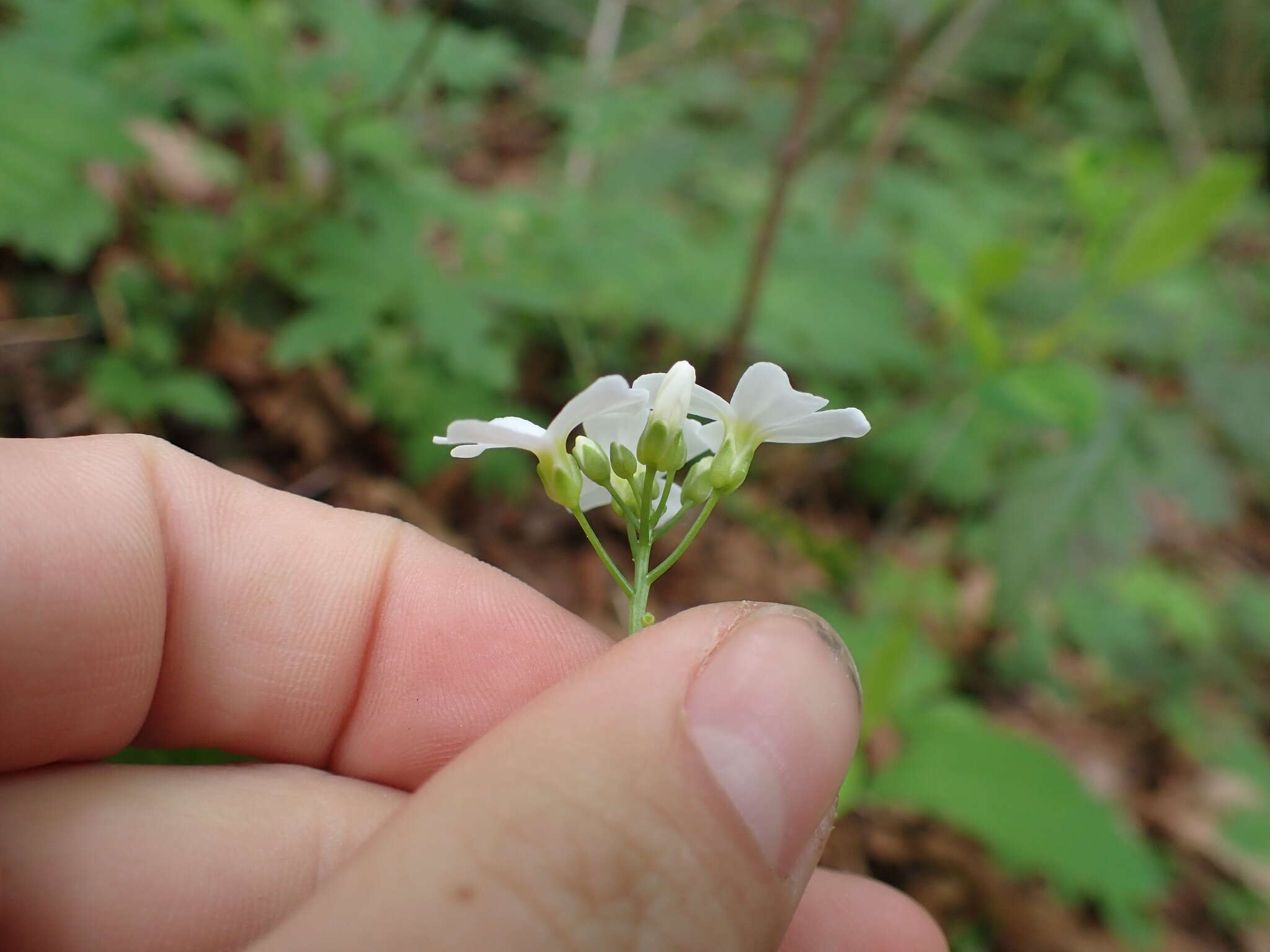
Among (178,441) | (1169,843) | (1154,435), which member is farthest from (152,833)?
(1169,843)

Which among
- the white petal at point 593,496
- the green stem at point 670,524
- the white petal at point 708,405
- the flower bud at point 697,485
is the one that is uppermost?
the white petal at point 708,405

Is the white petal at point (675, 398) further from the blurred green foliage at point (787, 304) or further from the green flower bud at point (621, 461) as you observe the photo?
the blurred green foliage at point (787, 304)

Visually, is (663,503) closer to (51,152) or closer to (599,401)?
(599,401)

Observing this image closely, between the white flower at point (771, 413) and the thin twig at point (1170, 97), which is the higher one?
the thin twig at point (1170, 97)

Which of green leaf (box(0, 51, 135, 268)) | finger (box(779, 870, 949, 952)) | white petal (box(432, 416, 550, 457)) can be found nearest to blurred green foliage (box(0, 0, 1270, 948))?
green leaf (box(0, 51, 135, 268))

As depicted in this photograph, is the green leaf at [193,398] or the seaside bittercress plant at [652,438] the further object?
the green leaf at [193,398]

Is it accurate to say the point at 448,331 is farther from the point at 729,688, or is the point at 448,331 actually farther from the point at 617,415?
the point at 729,688

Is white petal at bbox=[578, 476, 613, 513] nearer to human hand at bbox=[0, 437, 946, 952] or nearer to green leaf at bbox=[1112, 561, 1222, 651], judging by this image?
human hand at bbox=[0, 437, 946, 952]

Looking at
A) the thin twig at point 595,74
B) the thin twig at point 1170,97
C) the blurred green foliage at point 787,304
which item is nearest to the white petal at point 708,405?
the blurred green foliage at point 787,304
